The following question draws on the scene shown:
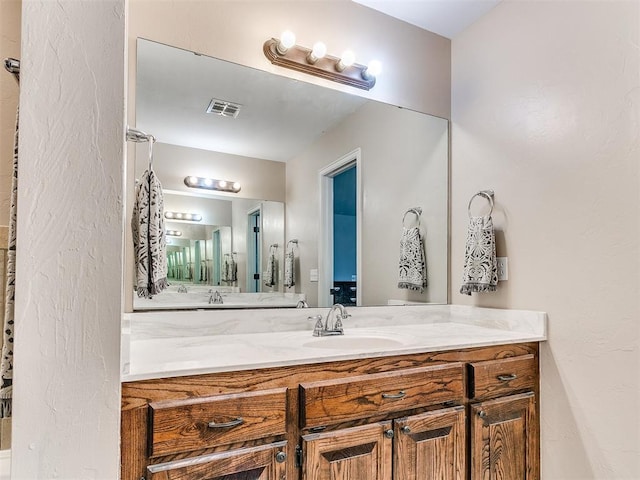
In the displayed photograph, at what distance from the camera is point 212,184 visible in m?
1.77

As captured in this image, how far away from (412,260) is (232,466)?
1390 millimetres

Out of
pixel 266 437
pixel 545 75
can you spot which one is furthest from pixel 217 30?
pixel 266 437

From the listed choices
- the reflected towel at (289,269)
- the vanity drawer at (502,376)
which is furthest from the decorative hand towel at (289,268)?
the vanity drawer at (502,376)

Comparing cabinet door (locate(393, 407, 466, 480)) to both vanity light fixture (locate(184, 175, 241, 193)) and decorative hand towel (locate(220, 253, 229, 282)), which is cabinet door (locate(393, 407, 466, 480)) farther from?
vanity light fixture (locate(184, 175, 241, 193))

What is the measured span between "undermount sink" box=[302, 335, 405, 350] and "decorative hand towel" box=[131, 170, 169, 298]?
2.12 ft

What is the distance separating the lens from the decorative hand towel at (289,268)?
1865mm

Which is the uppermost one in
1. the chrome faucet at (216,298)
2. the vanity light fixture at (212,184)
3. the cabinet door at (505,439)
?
the vanity light fixture at (212,184)

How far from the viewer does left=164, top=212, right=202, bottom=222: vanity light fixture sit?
5.50ft

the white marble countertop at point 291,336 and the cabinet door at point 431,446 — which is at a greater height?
the white marble countertop at point 291,336

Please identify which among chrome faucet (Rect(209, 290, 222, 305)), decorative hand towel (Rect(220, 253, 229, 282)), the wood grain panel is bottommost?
the wood grain panel


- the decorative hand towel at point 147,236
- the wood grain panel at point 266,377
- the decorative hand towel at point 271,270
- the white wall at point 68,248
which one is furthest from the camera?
the decorative hand towel at point 271,270

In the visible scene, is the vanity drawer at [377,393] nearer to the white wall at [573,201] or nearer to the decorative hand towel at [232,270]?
the white wall at [573,201]

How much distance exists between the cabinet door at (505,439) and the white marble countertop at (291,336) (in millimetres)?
260

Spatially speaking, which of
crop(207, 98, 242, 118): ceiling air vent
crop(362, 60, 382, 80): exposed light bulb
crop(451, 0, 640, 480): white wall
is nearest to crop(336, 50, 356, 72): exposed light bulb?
crop(362, 60, 382, 80): exposed light bulb
